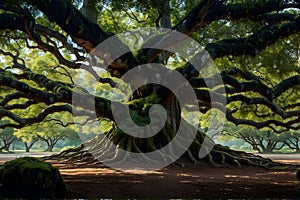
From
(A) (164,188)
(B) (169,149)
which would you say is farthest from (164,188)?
(B) (169,149)

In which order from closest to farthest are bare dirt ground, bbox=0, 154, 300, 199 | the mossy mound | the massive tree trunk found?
the mossy mound
bare dirt ground, bbox=0, 154, 300, 199
the massive tree trunk

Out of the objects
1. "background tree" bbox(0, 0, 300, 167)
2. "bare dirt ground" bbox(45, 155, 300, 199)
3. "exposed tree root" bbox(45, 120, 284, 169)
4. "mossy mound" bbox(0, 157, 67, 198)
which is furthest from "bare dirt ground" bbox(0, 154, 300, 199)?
"background tree" bbox(0, 0, 300, 167)

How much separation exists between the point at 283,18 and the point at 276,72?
513 cm

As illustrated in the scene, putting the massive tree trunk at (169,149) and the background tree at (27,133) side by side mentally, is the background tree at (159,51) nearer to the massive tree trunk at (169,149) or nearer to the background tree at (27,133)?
the massive tree trunk at (169,149)

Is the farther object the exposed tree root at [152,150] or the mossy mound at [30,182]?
the exposed tree root at [152,150]

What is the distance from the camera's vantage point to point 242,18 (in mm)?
12695

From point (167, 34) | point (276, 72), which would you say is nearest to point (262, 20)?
point (167, 34)

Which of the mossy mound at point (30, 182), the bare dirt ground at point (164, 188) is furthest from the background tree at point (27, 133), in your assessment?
the mossy mound at point (30, 182)

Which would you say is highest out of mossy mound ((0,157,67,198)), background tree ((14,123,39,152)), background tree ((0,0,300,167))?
background tree ((0,0,300,167))

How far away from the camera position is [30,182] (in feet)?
22.2

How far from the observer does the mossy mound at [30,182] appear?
6.72m

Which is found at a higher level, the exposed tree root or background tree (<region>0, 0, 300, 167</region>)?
background tree (<region>0, 0, 300, 167</region>)

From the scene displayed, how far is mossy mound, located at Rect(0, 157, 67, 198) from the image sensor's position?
672 cm

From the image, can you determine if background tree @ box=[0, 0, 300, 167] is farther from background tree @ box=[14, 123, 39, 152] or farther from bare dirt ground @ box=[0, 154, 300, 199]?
background tree @ box=[14, 123, 39, 152]
